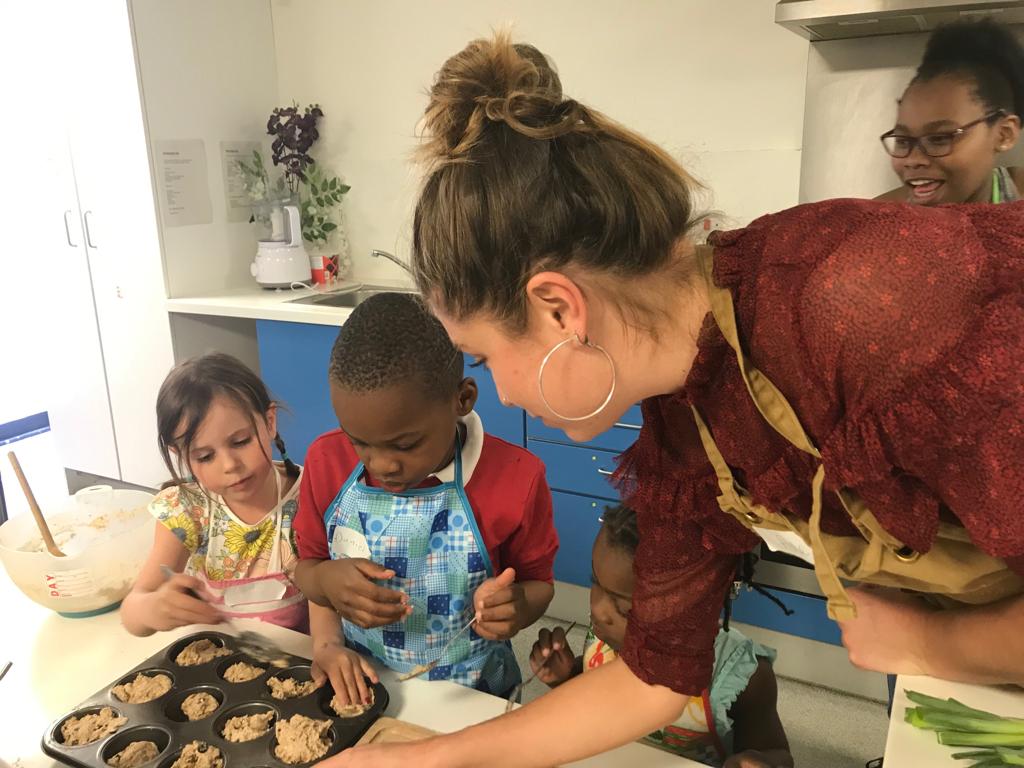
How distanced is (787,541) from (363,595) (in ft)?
1.72

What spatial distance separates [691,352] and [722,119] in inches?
74.1

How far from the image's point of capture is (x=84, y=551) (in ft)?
3.71

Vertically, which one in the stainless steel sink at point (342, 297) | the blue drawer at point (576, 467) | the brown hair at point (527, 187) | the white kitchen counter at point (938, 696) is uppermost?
the brown hair at point (527, 187)

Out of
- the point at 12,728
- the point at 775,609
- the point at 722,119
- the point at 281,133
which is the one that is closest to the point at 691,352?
the point at 12,728

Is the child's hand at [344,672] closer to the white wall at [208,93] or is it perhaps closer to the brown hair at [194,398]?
the brown hair at [194,398]

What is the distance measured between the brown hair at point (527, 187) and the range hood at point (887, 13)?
1.28 m

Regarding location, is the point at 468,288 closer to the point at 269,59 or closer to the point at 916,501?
the point at 916,501

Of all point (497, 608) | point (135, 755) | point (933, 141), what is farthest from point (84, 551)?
point (933, 141)

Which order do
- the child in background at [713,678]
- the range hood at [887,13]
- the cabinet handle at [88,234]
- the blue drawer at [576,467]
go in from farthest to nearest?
the cabinet handle at [88,234] < the blue drawer at [576,467] < the range hood at [887,13] < the child in background at [713,678]

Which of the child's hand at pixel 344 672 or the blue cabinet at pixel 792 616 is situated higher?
the child's hand at pixel 344 672

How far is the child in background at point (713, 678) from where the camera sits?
1.20 m

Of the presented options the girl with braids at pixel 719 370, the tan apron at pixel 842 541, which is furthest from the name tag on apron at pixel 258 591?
the tan apron at pixel 842 541

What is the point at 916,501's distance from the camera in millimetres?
642

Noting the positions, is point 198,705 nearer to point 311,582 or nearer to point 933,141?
point 311,582
